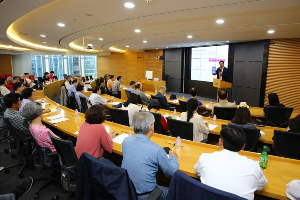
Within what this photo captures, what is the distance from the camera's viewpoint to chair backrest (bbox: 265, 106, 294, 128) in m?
4.55

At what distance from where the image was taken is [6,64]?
15.8m

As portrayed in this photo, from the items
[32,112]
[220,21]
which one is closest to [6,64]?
[32,112]

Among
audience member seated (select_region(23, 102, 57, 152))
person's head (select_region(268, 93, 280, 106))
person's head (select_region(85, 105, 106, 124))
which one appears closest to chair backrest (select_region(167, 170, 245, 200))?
person's head (select_region(85, 105, 106, 124))

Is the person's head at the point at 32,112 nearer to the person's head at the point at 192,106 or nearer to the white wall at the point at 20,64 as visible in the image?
the person's head at the point at 192,106

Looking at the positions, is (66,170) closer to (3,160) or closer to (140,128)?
(140,128)

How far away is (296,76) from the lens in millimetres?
8508

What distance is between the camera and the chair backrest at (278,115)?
14.9ft

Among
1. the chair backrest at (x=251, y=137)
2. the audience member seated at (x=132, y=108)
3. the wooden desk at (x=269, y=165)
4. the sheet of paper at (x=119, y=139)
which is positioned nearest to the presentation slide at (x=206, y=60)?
the audience member seated at (x=132, y=108)

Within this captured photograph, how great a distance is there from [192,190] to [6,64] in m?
18.6

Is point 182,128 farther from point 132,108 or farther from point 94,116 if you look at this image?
point 94,116

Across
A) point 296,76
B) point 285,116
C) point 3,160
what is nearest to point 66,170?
point 3,160

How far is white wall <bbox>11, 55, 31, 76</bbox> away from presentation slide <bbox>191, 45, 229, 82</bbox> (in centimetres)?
1340

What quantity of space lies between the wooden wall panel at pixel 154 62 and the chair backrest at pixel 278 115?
11280 millimetres

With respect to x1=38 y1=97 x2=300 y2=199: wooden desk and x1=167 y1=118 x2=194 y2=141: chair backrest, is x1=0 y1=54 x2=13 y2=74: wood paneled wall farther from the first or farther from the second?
x1=167 y1=118 x2=194 y2=141: chair backrest
